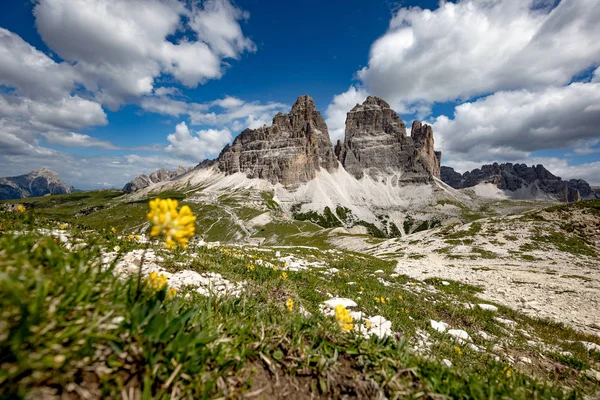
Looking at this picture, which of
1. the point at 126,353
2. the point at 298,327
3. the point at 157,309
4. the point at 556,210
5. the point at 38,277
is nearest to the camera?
the point at 38,277

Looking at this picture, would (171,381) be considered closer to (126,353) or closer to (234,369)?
(126,353)

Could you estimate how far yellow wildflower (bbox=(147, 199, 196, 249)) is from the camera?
2.72 m

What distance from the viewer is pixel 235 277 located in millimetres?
8352

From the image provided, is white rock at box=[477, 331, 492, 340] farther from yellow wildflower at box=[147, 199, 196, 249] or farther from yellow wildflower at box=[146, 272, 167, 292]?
yellow wildflower at box=[147, 199, 196, 249]

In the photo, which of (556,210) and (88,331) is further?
(556,210)

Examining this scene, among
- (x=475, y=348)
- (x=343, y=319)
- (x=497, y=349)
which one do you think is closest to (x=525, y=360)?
(x=497, y=349)

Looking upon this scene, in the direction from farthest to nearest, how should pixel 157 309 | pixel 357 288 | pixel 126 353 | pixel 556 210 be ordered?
pixel 556 210
pixel 357 288
pixel 157 309
pixel 126 353

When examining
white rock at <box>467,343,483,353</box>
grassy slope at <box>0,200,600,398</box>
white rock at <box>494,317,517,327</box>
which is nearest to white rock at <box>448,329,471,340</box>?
white rock at <box>467,343,483,353</box>

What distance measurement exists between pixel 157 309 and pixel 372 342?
3074 mm

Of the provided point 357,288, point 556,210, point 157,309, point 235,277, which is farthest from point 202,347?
point 556,210

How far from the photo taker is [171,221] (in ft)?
9.17

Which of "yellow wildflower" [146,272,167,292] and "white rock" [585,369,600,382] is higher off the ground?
"yellow wildflower" [146,272,167,292]

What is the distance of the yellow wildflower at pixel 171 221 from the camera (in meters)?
2.72

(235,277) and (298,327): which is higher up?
(298,327)
